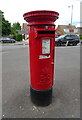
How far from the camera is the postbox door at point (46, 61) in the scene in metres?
1.85

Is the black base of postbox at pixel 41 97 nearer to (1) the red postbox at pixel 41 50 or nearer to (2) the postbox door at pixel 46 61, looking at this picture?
(1) the red postbox at pixel 41 50

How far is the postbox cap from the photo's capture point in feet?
5.48

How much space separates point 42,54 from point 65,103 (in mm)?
1238

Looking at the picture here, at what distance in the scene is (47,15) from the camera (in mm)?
1691

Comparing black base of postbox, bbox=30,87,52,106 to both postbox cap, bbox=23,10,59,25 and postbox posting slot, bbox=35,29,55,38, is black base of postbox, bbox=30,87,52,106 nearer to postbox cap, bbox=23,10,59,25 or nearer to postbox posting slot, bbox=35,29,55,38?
postbox posting slot, bbox=35,29,55,38

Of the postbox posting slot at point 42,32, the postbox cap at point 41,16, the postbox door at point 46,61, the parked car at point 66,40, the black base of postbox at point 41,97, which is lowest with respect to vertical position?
the black base of postbox at point 41,97

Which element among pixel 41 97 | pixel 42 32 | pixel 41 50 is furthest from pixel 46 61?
pixel 41 97

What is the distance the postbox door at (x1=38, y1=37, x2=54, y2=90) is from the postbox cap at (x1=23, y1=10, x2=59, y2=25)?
295 mm

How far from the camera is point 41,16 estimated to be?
66.5 inches

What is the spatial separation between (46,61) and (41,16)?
78 cm

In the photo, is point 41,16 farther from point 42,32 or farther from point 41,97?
point 41,97

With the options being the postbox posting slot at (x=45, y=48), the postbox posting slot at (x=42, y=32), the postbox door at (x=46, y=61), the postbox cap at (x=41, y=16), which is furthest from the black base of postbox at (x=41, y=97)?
the postbox cap at (x=41, y=16)

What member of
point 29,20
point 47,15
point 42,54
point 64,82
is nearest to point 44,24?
point 47,15

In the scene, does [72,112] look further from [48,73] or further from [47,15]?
[47,15]
